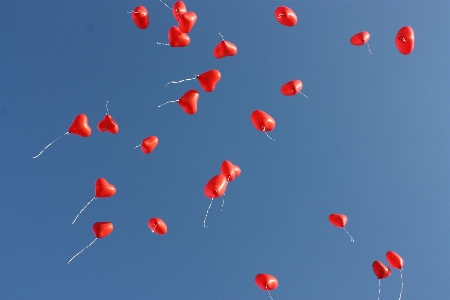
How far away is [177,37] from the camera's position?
6.88 meters

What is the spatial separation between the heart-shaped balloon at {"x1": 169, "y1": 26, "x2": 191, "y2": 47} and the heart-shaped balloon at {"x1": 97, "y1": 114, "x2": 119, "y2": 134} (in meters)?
1.64

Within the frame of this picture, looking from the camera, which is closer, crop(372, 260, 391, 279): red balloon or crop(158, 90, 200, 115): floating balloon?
crop(158, 90, 200, 115): floating balloon

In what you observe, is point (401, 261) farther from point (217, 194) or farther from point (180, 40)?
point (180, 40)

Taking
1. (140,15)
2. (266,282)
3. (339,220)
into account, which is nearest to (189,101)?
(140,15)

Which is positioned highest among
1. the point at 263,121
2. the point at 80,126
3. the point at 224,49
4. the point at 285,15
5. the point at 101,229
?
the point at 285,15

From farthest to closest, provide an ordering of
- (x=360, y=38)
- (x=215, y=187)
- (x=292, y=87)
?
(x=360, y=38) → (x=292, y=87) → (x=215, y=187)

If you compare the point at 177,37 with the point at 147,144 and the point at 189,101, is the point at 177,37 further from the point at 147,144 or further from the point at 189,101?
the point at 147,144

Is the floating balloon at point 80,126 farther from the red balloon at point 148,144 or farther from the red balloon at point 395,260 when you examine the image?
the red balloon at point 395,260

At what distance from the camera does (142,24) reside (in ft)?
23.5

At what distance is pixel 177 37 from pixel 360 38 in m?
3.23

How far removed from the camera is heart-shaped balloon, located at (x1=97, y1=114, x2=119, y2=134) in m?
7.07

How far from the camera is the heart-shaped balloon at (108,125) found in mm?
7070

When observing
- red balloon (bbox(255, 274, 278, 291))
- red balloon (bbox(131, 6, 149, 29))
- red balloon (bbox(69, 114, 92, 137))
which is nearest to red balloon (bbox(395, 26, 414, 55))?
red balloon (bbox(131, 6, 149, 29))

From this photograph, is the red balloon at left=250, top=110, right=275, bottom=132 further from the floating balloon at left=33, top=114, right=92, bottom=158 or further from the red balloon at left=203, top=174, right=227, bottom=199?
the floating balloon at left=33, top=114, right=92, bottom=158
